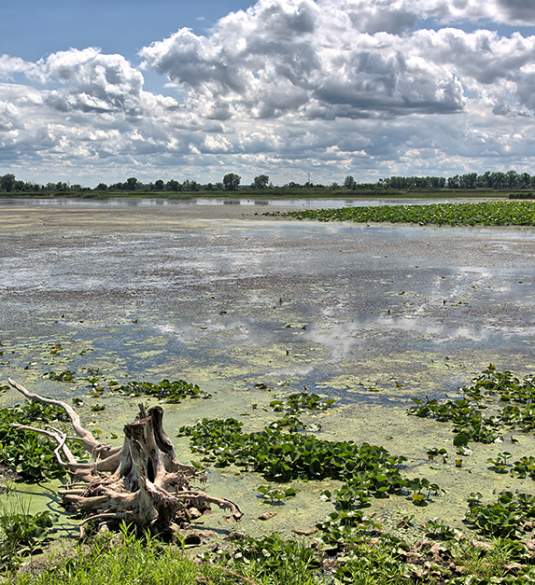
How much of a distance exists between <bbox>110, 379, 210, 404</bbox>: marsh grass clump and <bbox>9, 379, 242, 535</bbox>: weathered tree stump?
10.9 feet

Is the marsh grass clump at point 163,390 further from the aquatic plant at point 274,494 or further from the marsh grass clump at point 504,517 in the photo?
the marsh grass clump at point 504,517

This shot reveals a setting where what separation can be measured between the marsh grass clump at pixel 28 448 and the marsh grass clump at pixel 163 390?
1.27m

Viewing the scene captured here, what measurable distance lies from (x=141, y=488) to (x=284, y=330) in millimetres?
8937

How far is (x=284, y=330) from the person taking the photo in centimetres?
1484

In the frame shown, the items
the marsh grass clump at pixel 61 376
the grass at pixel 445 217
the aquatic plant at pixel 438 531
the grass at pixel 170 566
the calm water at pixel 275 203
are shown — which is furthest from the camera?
the calm water at pixel 275 203

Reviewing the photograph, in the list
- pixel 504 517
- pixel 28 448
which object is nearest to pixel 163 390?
pixel 28 448

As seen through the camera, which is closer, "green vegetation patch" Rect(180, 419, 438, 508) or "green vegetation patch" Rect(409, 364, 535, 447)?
"green vegetation patch" Rect(180, 419, 438, 508)

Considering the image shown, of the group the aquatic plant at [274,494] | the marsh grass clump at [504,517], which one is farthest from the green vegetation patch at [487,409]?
the aquatic plant at [274,494]

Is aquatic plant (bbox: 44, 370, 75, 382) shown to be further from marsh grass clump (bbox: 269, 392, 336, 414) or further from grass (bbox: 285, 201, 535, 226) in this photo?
grass (bbox: 285, 201, 535, 226)

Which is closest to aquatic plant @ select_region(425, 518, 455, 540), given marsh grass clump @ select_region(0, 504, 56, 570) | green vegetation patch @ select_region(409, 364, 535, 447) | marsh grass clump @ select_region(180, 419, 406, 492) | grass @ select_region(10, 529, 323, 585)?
marsh grass clump @ select_region(180, 419, 406, 492)

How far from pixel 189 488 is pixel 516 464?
11.9 feet

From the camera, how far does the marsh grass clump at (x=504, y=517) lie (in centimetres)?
605

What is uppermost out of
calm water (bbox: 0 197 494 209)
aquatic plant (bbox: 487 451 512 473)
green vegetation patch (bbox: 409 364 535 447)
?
calm water (bbox: 0 197 494 209)

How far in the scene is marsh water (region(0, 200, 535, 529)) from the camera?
9.50 metres
